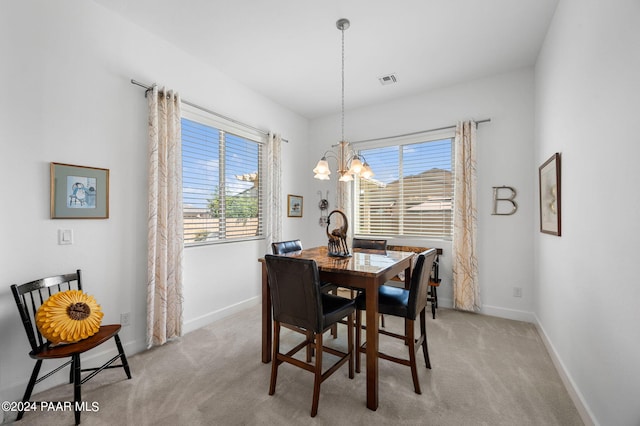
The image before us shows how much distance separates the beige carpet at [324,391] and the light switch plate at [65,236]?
1.08m

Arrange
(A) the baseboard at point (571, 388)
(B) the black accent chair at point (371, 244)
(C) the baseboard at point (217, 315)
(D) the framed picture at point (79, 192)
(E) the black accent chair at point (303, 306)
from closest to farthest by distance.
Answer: (A) the baseboard at point (571, 388) → (E) the black accent chair at point (303, 306) → (D) the framed picture at point (79, 192) → (C) the baseboard at point (217, 315) → (B) the black accent chair at point (371, 244)

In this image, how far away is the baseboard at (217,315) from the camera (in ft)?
10.3

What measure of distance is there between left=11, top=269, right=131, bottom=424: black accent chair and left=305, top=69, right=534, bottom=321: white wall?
12.5 ft

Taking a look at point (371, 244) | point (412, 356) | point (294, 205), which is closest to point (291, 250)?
point (371, 244)

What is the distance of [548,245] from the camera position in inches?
110

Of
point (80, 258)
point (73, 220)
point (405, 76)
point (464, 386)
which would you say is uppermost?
point (405, 76)

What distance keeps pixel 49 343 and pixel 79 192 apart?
111cm

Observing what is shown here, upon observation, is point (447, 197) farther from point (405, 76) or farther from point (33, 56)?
point (33, 56)

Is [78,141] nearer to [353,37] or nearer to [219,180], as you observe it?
[219,180]

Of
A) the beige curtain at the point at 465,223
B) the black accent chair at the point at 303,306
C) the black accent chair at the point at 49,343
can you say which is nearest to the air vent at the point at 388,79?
the beige curtain at the point at 465,223

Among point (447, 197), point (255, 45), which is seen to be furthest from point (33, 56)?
point (447, 197)

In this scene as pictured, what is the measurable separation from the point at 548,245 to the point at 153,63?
Result: 431 cm

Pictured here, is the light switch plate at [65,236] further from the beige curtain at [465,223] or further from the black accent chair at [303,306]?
the beige curtain at [465,223]

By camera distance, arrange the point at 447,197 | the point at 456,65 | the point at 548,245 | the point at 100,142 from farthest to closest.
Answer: the point at 447,197, the point at 456,65, the point at 548,245, the point at 100,142
